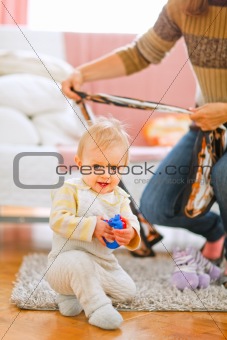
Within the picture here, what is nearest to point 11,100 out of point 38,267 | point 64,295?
point 38,267

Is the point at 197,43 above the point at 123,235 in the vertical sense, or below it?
above

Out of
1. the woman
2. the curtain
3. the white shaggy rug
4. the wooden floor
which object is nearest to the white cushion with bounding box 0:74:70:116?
the curtain

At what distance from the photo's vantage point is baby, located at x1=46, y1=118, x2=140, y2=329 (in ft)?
3.61

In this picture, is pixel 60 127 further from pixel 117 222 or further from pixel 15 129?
pixel 117 222

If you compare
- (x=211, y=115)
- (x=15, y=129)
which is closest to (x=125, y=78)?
(x=15, y=129)

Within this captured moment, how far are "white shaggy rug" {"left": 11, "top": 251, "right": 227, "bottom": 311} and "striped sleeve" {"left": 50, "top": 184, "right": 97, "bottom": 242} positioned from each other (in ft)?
0.55

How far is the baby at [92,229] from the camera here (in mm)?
1102

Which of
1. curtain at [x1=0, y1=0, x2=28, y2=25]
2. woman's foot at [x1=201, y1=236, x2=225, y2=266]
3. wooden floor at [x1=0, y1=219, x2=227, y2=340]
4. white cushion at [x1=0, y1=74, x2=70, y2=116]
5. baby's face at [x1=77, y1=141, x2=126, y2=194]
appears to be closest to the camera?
wooden floor at [x1=0, y1=219, x2=227, y2=340]

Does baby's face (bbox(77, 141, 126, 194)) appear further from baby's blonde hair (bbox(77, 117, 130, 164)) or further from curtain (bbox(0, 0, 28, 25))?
curtain (bbox(0, 0, 28, 25))

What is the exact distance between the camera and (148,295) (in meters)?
1.28

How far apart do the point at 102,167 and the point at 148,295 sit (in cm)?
31

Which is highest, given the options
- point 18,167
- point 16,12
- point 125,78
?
point 16,12

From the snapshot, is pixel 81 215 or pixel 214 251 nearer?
pixel 81 215

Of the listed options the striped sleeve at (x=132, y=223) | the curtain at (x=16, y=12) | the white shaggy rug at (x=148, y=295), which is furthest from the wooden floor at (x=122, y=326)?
the curtain at (x=16, y=12)
